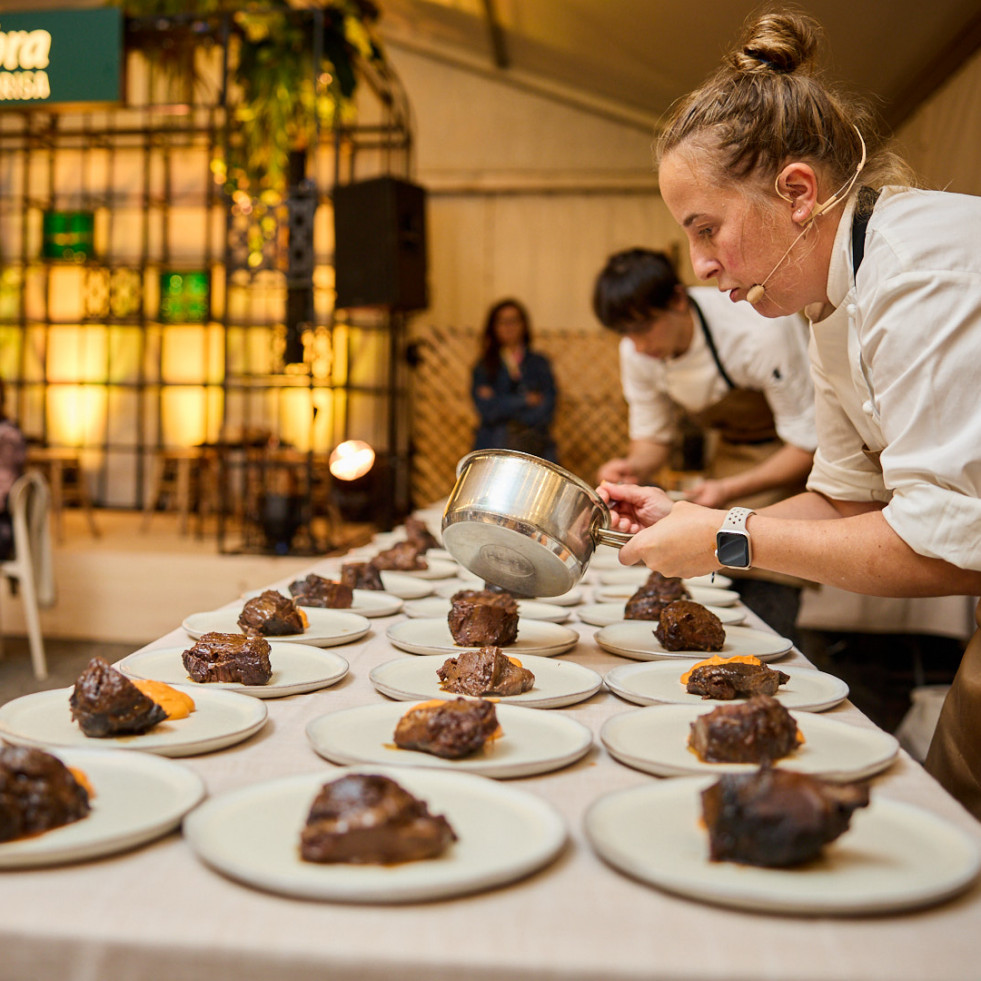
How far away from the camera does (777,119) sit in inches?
46.8

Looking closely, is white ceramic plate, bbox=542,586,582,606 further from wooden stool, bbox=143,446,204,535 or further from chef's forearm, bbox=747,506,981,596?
wooden stool, bbox=143,446,204,535

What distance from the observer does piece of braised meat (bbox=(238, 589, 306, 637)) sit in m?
1.41

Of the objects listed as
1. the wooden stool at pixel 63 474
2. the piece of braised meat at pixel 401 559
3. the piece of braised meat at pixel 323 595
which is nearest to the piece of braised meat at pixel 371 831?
the piece of braised meat at pixel 323 595

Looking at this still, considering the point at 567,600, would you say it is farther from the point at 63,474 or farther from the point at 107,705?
the point at 63,474

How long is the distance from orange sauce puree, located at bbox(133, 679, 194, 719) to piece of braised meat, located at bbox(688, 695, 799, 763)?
53 centimetres

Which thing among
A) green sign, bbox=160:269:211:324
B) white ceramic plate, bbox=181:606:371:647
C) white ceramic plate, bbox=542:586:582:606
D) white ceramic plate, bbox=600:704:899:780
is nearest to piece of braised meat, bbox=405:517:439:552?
white ceramic plate, bbox=542:586:582:606

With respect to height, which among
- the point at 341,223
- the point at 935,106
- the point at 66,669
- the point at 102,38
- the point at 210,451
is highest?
the point at 102,38

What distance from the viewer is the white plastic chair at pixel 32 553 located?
4.07 meters

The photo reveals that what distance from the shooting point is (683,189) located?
1.25 meters

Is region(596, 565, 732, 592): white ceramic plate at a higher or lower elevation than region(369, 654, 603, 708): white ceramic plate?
lower

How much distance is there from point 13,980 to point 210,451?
654 centimetres

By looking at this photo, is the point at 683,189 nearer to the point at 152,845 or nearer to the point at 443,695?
the point at 443,695

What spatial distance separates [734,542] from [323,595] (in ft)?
2.49

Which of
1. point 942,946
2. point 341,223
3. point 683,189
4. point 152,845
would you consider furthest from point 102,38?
point 942,946
